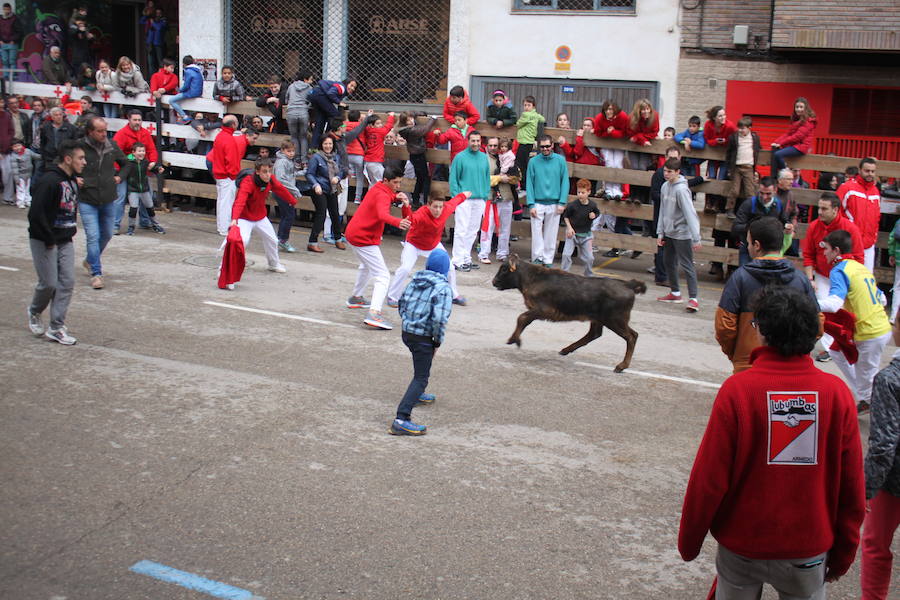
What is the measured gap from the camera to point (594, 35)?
1931 cm

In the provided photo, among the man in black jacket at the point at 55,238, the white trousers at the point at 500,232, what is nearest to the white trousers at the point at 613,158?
the white trousers at the point at 500,232

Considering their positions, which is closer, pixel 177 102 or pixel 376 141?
pixel 376 141

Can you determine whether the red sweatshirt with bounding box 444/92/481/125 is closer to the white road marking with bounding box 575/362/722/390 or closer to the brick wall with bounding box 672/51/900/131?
the brick wall with bounding box 672/51/900/131

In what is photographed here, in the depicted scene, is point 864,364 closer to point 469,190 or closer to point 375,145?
point 469,190

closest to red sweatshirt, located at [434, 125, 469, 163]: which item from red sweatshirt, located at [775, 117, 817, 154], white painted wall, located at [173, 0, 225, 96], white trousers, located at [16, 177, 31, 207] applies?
red sweatshirt, located at [775, 117, 817, 154]

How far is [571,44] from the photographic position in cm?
1953

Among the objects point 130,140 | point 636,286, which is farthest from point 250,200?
point 636,286

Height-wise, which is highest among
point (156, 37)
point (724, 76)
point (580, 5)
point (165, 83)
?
point (580, 5)

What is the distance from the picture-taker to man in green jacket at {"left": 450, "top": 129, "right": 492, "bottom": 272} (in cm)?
1434

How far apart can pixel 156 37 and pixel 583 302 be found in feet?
54.8

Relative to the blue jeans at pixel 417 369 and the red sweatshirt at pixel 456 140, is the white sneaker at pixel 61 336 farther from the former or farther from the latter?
the red sweatshirt at pixel 456 140

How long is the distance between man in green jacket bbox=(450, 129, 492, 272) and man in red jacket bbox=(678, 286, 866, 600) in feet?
35.0

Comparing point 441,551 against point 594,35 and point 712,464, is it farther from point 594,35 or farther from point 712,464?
point 594,35

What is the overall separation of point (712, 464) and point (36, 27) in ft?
78.0
